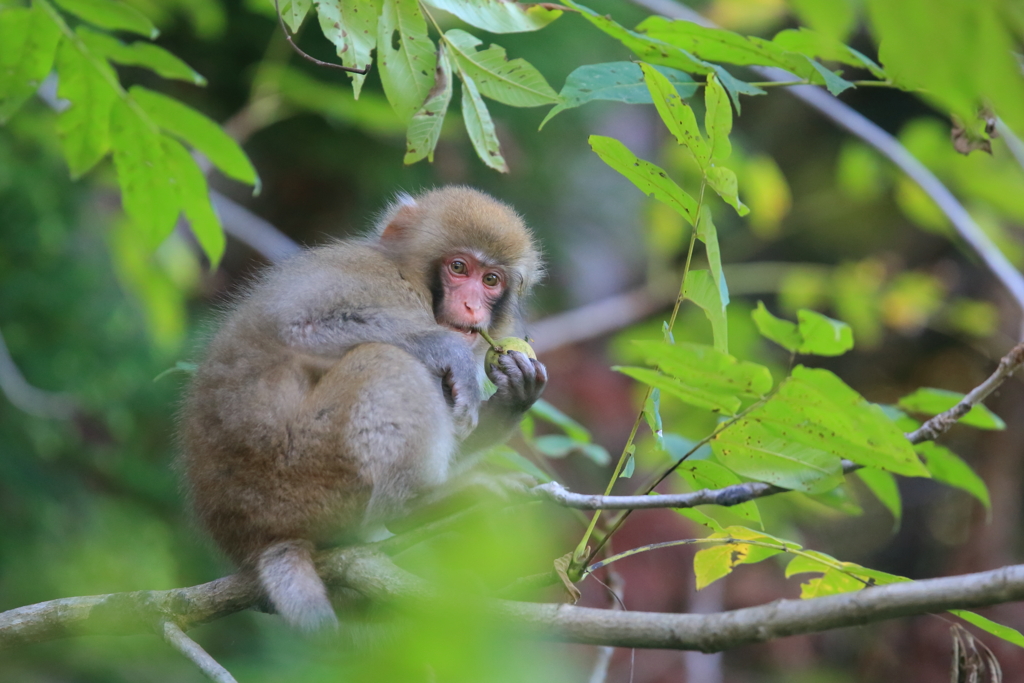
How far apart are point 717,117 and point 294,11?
1103mm

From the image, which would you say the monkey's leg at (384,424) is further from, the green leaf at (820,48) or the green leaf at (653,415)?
the green leaf at (820,48)

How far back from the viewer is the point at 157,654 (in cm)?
562

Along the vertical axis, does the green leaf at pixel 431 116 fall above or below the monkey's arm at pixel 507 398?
above

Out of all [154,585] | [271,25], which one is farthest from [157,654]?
[271,25]

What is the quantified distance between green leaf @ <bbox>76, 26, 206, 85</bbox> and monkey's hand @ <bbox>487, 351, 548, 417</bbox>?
149 centimetres

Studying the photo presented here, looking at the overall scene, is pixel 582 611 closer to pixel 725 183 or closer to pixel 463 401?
pixel 725 183

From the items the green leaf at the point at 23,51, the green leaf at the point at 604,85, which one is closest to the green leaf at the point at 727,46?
the green leaf at the point at 604,85

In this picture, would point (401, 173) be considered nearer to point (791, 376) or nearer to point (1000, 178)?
point (1000, 178)

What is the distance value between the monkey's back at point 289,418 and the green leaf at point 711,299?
1.14 metres

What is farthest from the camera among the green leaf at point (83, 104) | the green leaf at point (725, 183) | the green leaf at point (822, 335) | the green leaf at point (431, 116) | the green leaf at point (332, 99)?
the green leaf at point (332, 99)

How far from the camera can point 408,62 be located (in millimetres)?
2496

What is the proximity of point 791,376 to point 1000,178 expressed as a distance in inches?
188

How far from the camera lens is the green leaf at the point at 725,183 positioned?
6.93 ft

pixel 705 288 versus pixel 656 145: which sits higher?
pixel 705 288
